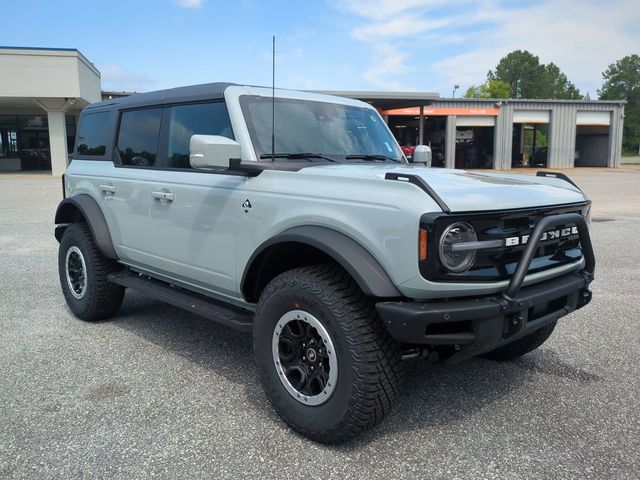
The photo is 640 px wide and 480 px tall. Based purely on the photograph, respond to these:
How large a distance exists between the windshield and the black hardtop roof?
24cm

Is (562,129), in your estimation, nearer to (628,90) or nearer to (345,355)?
(345,355)

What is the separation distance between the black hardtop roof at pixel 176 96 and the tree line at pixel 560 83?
98.5 meters

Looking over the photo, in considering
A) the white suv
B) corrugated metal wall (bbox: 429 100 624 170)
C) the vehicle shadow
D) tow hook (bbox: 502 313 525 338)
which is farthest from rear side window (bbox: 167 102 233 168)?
corrugated metal wall (bbox: 429 100 624 170)

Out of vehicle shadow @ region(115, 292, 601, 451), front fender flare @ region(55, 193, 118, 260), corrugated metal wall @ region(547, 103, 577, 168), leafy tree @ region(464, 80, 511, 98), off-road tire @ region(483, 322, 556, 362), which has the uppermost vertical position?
leafy tree @ region(464, 80, 511, 98)

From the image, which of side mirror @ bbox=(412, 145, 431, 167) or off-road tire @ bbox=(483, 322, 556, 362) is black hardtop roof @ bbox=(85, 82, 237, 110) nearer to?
side mirror @ bbox=(412, 145, 431, 167)

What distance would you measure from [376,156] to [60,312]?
3.49m

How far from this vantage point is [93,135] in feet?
17.7

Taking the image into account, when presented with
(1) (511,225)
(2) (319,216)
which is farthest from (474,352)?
(2) (319,216)

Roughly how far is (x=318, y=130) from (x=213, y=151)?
1.08m

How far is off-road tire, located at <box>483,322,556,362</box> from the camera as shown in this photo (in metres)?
3.92

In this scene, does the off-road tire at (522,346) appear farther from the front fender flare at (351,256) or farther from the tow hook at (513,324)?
the front fender flare at (351,256)

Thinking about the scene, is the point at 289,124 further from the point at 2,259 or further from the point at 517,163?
the point at 517,163

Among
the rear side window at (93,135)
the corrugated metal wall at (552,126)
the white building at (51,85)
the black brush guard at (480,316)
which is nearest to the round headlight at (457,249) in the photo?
the black brush guard at (480,316)

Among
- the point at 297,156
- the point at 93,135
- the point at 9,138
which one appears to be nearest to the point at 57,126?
the point at 9,138
